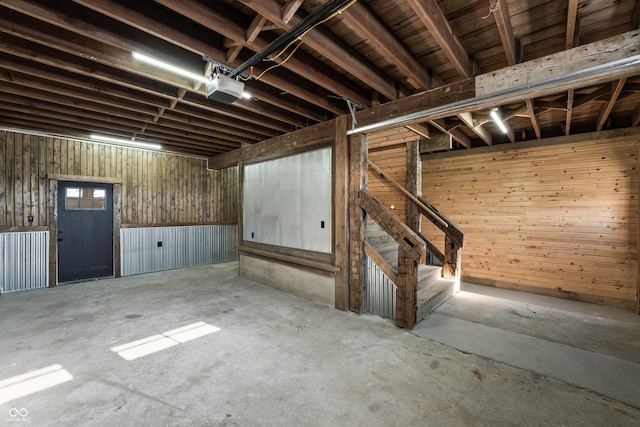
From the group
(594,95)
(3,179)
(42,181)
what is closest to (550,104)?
(594,95)

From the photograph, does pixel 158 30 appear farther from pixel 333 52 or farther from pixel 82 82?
pixel 82 82

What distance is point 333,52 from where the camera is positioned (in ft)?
7.98

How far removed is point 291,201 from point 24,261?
5.18 metres

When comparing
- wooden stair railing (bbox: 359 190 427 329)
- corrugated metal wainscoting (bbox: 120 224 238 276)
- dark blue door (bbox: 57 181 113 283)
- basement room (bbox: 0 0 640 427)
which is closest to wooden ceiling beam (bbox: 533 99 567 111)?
basement room (bbox: 0 0 640 427)

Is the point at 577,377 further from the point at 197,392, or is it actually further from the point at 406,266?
the point at 197,392

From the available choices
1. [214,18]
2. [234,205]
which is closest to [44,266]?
[234,205]

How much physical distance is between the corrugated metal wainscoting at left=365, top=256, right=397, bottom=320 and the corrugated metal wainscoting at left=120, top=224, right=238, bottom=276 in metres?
5.36

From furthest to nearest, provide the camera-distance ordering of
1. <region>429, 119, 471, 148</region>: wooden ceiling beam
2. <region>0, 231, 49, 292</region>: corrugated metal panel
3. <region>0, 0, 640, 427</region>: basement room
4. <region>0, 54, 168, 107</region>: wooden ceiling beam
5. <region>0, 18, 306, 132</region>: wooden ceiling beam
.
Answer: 1. <region>0, 231, 49, 292</region>: corrugated metal panel
2. <region>429, 119, 471, 148</region>: wooden ceiling beam
3. <region>0, 54, 168, 107</region>: wooden ceiling beam
4. <region>0, 18, 306, 132</region>: wooden ceiling beam
5. <region>0, 0, 640, 427</region>: basement room

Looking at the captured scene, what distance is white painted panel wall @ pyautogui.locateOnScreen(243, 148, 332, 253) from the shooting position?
426cm

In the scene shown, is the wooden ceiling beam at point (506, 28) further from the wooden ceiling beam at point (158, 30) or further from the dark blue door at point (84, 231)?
the dark blue door at point (84, 231)

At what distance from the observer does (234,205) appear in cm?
825

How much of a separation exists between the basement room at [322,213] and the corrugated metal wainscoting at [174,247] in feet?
0.17

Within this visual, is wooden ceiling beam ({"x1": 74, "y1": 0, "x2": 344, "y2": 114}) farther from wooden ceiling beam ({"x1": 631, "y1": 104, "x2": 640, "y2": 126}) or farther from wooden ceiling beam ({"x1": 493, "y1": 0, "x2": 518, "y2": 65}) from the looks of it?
wooden ceiling beam ({"x1": 631, "y1": 104, "x2": 640, "y2": 126})

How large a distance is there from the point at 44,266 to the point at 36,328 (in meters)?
2.71
